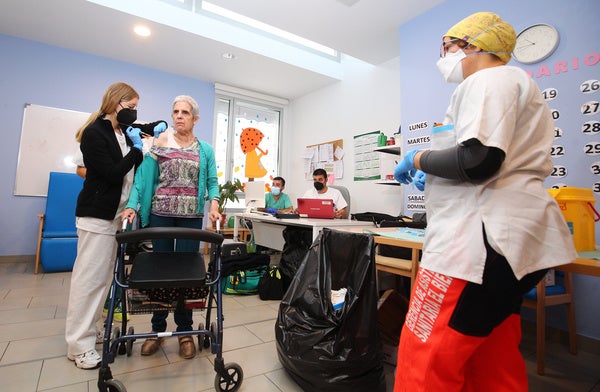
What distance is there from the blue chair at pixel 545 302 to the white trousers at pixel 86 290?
2.20 metres

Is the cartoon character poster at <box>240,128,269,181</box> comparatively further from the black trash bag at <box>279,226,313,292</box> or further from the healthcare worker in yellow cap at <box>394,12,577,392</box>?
the healthcare worker in yellow cap at <box>394,12,577,392</box>

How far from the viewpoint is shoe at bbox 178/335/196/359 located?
5.55 ft

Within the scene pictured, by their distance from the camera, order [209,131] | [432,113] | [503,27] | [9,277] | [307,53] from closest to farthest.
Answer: [503,27] → [432,113] → [9,277] → [307,53] → [209,131]

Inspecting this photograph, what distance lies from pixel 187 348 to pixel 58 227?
2.97 meters

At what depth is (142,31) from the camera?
358 centimetres

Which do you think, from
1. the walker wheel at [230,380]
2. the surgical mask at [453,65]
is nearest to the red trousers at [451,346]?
the surgical mask at [453,65]

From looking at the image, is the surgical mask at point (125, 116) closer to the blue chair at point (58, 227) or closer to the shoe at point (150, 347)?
the shoe at point (150, 347)

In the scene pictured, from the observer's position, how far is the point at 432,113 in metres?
2.87

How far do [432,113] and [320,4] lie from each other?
1.50 m

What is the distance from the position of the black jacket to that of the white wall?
3.03 m

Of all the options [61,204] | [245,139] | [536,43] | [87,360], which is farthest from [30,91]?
[536,43]

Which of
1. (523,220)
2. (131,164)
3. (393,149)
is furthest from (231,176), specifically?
(523,220)

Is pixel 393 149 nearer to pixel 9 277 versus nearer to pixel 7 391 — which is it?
pixel 7 391

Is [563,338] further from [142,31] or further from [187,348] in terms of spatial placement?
[142,31]
